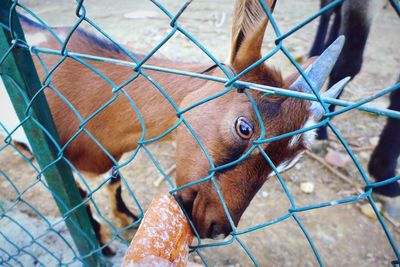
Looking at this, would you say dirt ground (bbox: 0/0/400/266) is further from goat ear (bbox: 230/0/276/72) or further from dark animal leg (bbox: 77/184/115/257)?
goat ear (bbox: 230/0/276/72)

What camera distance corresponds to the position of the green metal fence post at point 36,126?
126 cm

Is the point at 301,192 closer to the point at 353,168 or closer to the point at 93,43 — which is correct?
the point at 353,168

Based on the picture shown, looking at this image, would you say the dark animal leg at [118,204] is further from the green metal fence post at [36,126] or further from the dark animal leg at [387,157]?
the dark animal leg at [387,157]

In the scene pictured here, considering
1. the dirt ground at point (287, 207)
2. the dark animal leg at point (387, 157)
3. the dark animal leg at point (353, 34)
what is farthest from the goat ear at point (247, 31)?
the dark animal leg at point (387, 157)

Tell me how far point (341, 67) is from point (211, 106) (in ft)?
6.37

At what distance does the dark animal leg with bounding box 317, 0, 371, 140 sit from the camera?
2.68m

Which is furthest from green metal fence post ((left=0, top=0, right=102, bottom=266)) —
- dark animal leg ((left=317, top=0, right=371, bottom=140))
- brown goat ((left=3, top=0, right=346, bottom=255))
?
dark animal leg ((left=317, top=0, right=371, bottom=140))

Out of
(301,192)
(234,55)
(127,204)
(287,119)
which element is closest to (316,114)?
(287,119)

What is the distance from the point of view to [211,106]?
69.9 inches

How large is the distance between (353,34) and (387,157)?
1.28 meters

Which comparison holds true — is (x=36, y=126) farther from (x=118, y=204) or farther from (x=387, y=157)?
(x=387, y=157)

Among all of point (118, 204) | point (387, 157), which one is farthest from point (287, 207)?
point (118, 204)

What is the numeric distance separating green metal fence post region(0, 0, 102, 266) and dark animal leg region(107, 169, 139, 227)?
2.96ft

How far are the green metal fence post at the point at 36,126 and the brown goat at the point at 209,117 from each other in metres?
0.59
